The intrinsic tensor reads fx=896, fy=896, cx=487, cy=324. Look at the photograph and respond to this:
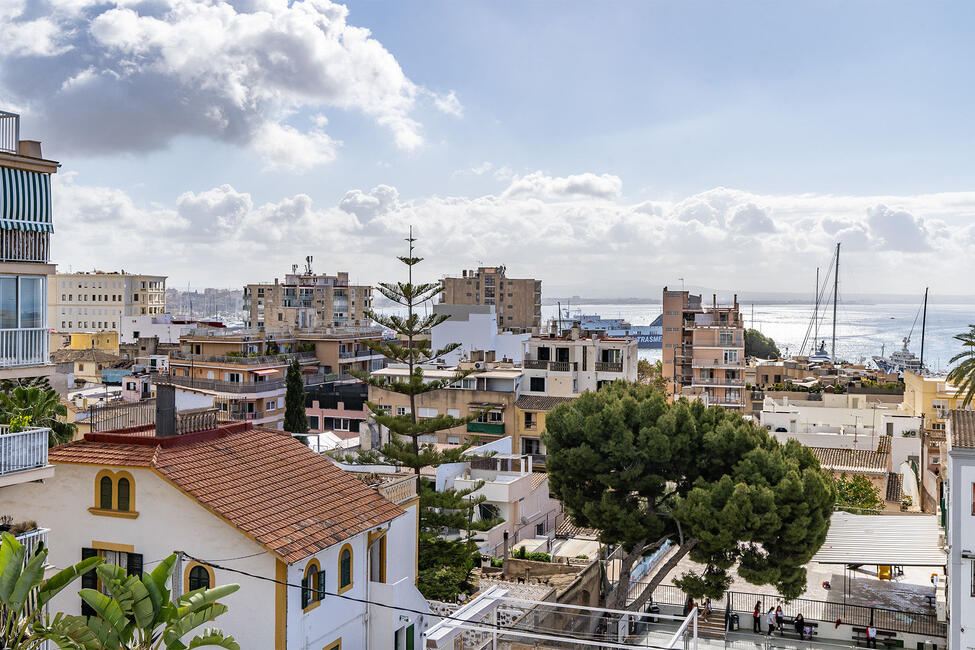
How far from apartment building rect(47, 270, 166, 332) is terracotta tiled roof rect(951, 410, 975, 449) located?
104 meters

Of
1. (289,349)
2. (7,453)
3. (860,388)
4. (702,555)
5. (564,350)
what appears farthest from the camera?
(860,388)

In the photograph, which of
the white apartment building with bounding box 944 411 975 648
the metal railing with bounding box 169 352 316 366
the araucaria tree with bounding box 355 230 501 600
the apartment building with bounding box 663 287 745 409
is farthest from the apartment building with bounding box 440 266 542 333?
the white apartment building with bounding box 944 411 975 648

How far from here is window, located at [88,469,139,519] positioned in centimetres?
1454

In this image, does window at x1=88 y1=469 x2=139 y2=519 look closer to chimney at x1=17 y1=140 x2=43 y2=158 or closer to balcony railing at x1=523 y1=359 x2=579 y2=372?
chimney at x1=17 y1=140 x2=43 y2=158

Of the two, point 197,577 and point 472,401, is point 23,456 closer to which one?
point 197,577

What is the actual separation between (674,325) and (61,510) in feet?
203

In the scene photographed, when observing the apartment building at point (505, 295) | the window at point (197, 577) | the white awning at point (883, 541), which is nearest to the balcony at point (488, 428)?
the white awning at point (883, 541)

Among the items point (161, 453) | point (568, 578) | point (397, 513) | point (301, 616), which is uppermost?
point (161, 453)

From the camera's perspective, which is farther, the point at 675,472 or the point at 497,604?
the point at 675,472

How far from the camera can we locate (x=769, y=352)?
13488cm

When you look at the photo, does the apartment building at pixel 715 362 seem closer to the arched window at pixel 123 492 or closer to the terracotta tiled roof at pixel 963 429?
the terracotta tiled roof at pixel 963 429

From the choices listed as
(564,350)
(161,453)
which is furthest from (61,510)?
(564,350)

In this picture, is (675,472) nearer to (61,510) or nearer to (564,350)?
(61,510)

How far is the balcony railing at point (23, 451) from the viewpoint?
12016 millimetres
